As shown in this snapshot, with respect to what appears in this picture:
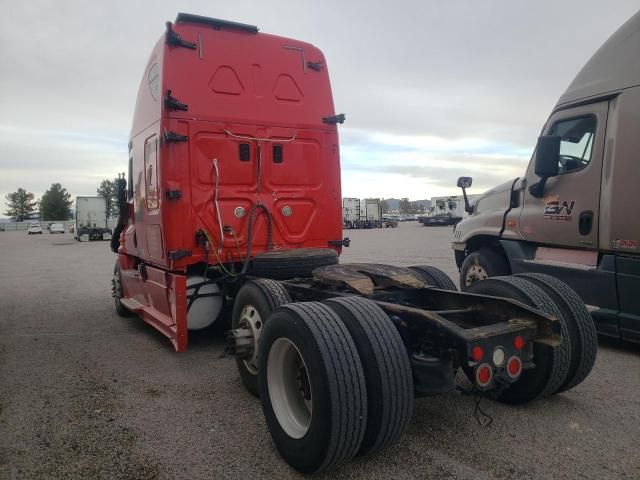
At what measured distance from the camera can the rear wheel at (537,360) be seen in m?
3.46

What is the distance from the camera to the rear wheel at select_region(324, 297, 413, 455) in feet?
8.92

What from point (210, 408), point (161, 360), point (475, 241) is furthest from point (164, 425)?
point (475, 241)

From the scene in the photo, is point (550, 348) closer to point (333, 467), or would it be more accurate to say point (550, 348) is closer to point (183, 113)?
point (333, 467)

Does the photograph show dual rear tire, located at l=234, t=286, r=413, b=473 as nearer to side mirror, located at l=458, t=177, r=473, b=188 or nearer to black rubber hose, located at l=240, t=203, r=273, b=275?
black rubber hose, located at l=240, t=203, r=273, b=275

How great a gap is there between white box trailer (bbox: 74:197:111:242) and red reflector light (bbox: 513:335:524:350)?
3979 cm

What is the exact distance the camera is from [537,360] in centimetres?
350

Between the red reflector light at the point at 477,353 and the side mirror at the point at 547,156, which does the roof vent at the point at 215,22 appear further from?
the red reflector light at the point at 477,353

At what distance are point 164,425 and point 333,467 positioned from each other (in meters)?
1.47

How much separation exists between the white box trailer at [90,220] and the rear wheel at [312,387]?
39.0 m

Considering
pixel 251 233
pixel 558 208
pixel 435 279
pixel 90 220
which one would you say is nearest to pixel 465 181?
pixel 558 208

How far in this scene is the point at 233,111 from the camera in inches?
224

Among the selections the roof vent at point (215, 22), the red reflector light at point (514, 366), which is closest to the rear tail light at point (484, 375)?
the red reflector light at point (514, 366)

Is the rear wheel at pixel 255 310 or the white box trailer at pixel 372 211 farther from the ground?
the white box trailer at pixel 372 211

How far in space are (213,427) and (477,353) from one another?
6.27ft
